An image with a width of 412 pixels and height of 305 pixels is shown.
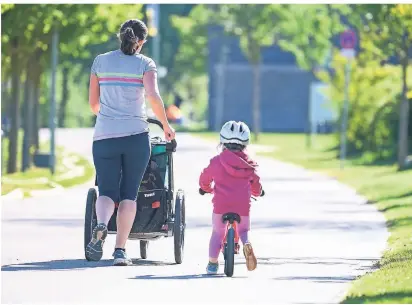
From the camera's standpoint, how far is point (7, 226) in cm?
1812

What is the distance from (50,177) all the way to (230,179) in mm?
17682

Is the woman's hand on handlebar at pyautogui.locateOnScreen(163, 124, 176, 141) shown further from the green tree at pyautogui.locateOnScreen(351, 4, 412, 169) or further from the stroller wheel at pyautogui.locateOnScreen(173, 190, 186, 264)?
the green tree at pyautogui.locateOnScreen(351, 4, 412, 169)

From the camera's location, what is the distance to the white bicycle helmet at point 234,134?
12.5 m

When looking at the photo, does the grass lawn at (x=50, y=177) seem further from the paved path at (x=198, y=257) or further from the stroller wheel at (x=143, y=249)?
the stroller wheel at (x=143, y=249)

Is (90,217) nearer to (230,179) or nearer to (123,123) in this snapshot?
(123,123)

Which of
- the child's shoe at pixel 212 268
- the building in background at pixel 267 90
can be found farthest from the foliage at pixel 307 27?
the child's shoe at pixel 212 268

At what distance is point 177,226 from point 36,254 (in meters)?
1.74

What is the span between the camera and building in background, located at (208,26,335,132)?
283 feet

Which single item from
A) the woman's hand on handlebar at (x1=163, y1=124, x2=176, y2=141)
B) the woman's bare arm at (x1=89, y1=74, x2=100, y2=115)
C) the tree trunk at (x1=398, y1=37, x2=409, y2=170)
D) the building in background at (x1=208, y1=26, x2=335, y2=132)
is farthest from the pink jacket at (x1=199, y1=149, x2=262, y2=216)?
the building in background at (x1=208, y1=26, x2=335, y2=132)

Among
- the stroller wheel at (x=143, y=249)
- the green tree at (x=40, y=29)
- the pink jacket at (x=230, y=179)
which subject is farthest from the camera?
the green tree at (x=40, y=29)

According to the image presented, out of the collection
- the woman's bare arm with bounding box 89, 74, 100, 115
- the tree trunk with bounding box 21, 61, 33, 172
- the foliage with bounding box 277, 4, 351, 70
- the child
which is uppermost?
the foliage with bounding box 277, 4, 351, 70

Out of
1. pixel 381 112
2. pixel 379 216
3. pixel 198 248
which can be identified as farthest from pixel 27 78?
pixel 198 248

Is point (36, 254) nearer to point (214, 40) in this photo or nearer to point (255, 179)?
point (255, 179)

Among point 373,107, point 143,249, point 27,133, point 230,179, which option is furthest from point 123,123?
point 373,107
